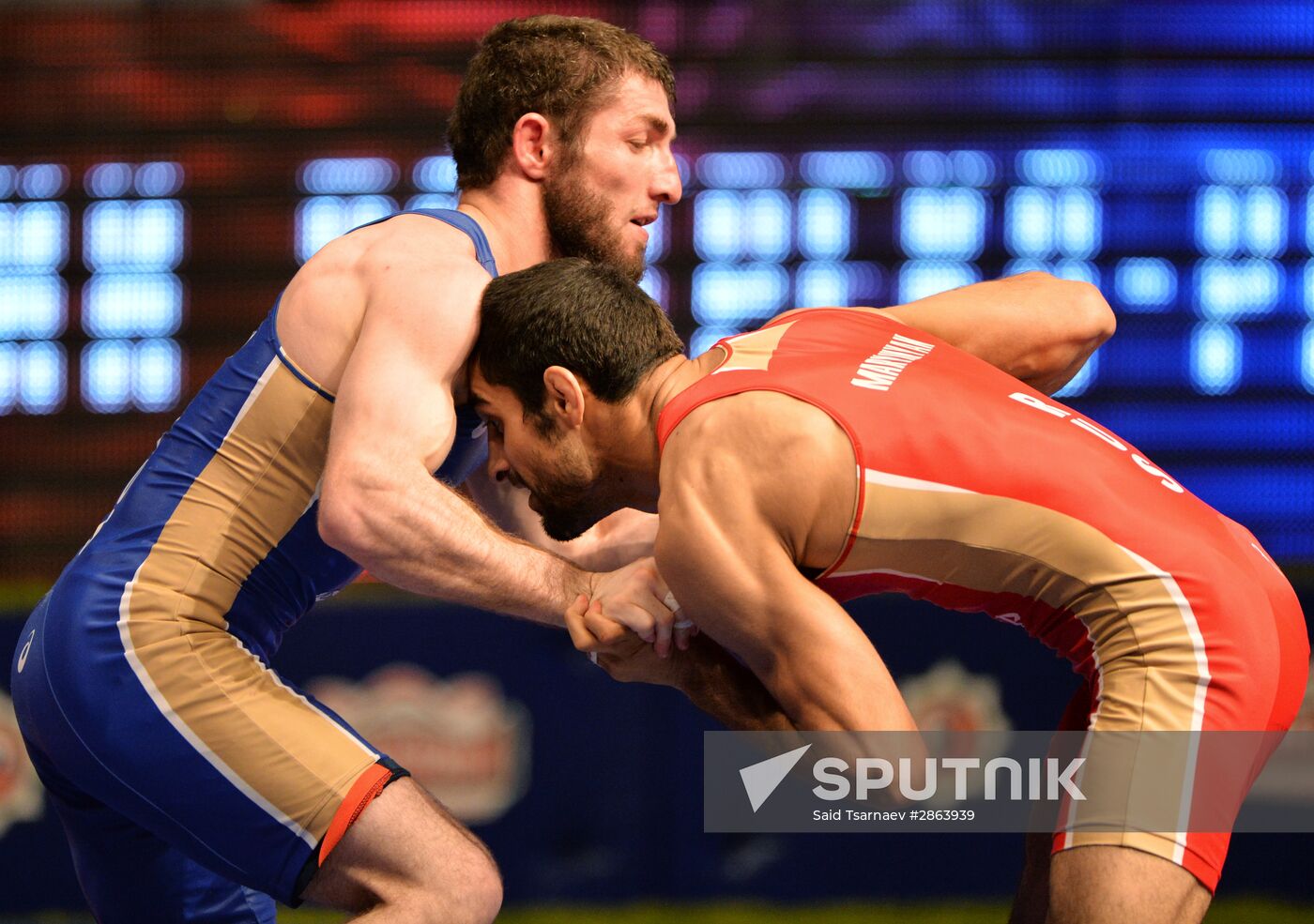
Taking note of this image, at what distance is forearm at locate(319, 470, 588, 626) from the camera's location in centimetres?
224

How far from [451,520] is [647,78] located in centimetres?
113

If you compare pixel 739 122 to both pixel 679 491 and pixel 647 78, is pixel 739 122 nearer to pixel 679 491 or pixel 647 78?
pixel 647 78

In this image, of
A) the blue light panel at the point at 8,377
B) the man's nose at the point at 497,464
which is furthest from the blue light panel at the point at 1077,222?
the blue light panel at the point at 8,377

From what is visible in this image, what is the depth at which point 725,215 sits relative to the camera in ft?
14.8

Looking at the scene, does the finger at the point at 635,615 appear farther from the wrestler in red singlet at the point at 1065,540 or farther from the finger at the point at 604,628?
the wrestler in red singlet at the point at 1065,540

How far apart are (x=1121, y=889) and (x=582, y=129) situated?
1.75 m

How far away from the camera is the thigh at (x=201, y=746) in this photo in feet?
7.29

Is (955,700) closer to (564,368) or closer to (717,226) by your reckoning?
(717,226)

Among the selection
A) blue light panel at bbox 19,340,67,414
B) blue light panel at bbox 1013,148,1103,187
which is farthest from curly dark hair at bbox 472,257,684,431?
blue light panel at bbox 19,340,67,414

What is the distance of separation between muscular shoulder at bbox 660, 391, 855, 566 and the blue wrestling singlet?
27.3 inches

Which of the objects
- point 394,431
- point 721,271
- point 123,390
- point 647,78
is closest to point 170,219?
point 123,390

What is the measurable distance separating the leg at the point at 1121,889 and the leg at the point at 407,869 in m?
0.88

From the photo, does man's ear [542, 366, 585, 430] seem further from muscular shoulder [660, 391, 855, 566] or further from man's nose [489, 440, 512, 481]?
muscular shoulder [660, 391, 855, 566]

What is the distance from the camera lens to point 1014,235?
4.51 metres
